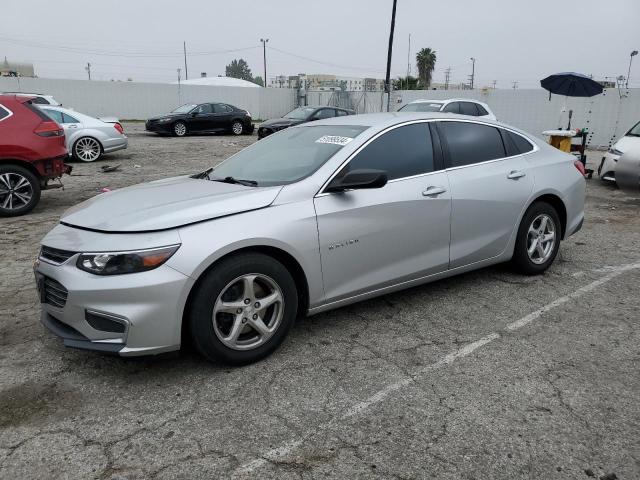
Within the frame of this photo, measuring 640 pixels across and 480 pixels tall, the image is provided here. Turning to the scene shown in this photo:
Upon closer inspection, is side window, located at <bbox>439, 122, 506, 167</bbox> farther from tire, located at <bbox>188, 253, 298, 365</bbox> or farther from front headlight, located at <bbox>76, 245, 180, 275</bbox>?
front headlight, located at <bbox>76, 245, 180, 275</bbox>

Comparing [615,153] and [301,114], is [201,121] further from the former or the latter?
[615,153]

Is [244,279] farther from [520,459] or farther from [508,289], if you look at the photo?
[508,289]

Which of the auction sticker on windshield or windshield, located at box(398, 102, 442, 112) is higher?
windshield, located at box(398, 102, 442, 112)

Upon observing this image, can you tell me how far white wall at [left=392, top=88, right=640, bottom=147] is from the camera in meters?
18.2

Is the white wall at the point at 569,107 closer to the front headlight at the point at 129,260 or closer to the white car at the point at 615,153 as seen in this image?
the white car at the point at 615,153

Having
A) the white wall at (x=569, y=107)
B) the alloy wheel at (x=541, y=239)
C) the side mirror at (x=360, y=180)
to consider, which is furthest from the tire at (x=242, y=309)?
the white wall at (x=569, y=107)

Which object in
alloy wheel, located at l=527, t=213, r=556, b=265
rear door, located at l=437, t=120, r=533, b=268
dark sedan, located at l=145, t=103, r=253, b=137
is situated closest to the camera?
rear door, located at l=437, t=120, r=533, b=268

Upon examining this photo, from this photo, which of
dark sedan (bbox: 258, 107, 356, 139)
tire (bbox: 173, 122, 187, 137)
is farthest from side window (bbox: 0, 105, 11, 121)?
tire (bbox: 173, 122, 187, 137)

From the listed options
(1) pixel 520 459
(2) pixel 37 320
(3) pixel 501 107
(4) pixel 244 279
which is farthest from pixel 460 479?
(3) pixel 501 107

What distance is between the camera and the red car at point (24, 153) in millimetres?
7285

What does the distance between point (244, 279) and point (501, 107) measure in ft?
70.3

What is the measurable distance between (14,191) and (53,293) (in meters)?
5.17

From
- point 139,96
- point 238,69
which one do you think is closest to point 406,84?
point 139,96

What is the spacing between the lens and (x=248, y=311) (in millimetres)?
3229
